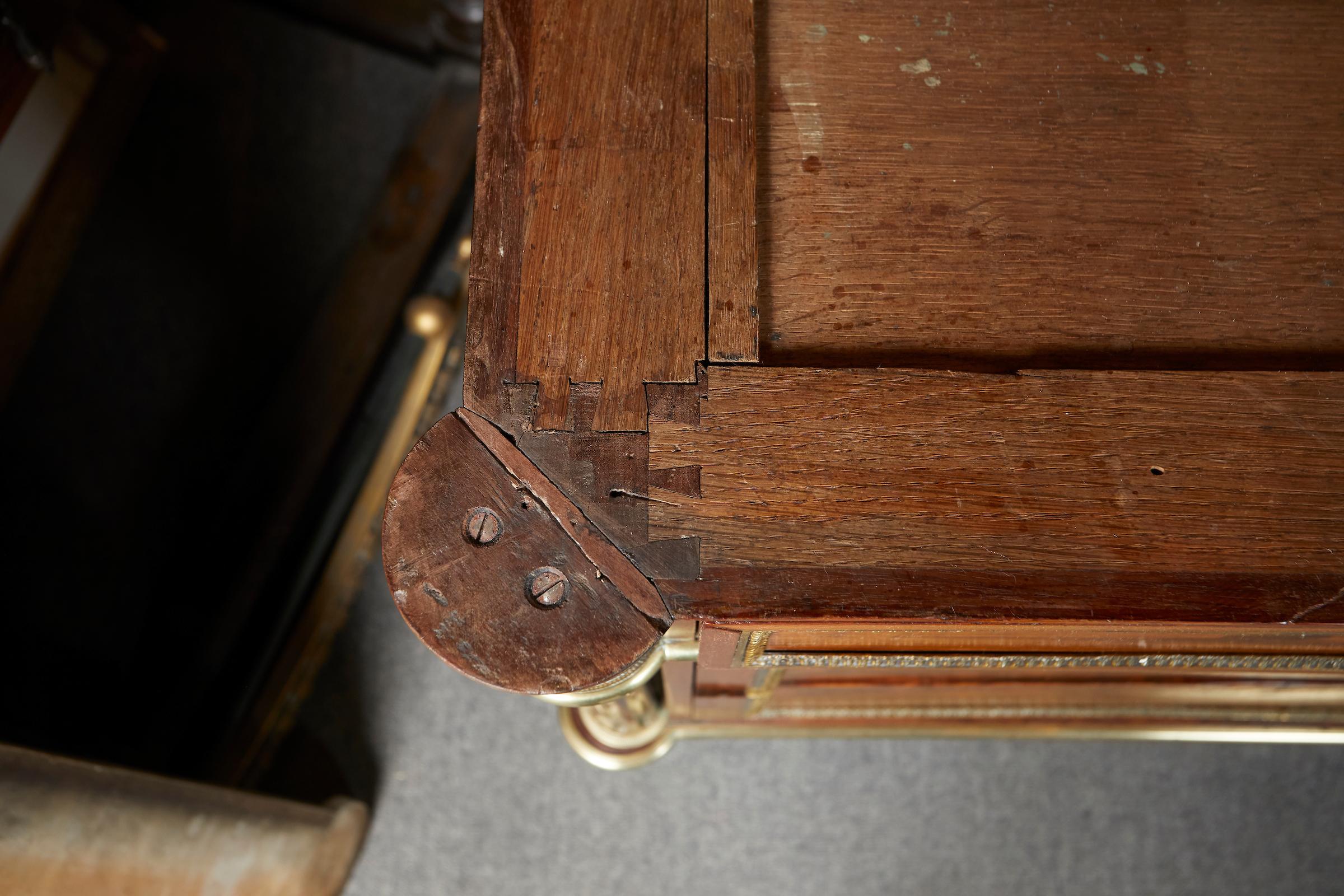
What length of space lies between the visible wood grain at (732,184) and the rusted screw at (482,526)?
0.76ft

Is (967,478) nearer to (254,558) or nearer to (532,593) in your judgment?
(532,593)

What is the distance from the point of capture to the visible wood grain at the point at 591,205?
773mm

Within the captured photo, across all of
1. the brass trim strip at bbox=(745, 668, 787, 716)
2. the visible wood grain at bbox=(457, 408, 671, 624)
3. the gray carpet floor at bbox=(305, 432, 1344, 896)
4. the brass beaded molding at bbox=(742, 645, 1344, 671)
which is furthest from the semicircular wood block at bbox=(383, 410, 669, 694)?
the gray carpet floor at bbox=(305, 432, 1344, 896)

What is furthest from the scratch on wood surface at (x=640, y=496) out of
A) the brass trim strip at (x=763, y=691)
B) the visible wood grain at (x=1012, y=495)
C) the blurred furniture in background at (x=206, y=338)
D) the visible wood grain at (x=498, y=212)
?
the blurred furniture in background at (x=206, y=338)

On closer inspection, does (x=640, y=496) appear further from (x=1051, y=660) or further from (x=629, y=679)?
(x=1051, y=660)

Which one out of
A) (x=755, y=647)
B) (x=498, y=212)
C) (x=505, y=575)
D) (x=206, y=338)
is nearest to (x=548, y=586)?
(x=505, y=575)

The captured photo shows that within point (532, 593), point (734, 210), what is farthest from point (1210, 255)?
point (532, 593)

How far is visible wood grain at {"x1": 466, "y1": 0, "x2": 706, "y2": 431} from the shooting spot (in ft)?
2.54

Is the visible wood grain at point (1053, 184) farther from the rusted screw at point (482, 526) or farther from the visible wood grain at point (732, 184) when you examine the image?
the rusted screw at point (482, 526)

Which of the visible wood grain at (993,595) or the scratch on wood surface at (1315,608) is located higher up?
the visible wood grain at (993,595)

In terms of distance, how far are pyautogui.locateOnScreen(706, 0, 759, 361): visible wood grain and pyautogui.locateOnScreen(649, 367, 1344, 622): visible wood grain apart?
0.04 m

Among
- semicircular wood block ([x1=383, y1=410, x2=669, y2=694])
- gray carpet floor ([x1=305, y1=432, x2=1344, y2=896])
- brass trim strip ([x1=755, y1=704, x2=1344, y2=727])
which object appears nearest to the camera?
semicircular wood block ([x1=383, y1=410, x2=669, y2=694])

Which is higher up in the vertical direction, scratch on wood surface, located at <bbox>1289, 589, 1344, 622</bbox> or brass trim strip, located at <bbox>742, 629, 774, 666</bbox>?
scratch on wood surface, located at <bbox>1289, 589, 1344, 622</bbox>

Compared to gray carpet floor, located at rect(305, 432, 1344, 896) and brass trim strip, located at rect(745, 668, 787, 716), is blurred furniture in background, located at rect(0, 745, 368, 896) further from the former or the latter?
brass trim strip, located at rect(745, 668, 787, 716)
